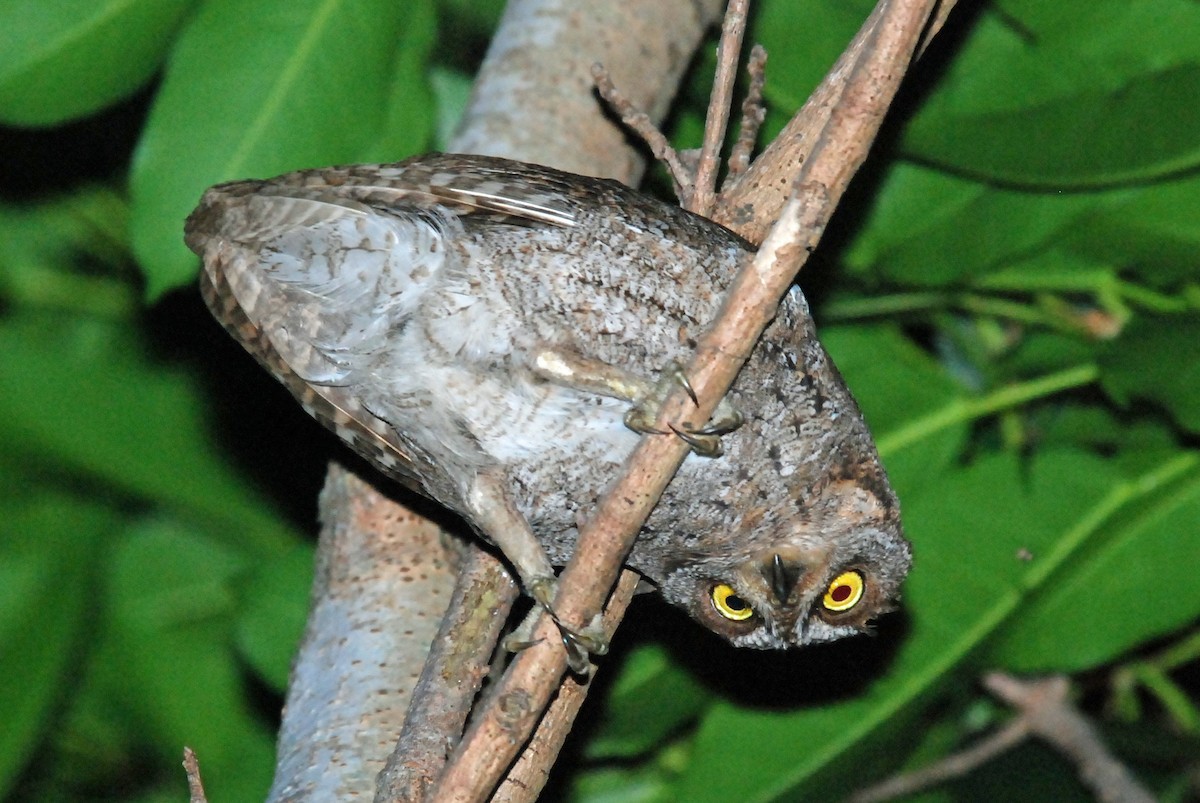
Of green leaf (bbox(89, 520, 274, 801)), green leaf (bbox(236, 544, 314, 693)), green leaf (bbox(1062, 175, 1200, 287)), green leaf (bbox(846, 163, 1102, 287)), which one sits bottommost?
green leaf (bbox(89, 520, 274, 801))

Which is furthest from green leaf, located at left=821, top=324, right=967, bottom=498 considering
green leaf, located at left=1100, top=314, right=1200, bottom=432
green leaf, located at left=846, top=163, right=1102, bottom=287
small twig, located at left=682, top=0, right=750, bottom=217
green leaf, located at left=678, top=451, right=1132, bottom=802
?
small twig, located at left=682, top=0, right=750, bottom=217

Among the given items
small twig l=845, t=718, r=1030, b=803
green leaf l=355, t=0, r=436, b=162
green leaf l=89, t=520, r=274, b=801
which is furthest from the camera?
green leaf l=89, t=520, r=274, b=801

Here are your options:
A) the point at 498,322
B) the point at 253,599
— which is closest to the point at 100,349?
the point at 253,599

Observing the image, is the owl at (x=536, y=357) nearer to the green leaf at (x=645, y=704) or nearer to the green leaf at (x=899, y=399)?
the green leaf at (x=645, y=704)

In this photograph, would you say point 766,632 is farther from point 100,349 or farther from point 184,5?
point 100,349

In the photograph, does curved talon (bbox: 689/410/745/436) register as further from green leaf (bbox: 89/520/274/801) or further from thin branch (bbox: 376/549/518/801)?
green leaf (bbox: 89/520/274/801)

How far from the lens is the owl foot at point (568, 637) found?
2463 mm

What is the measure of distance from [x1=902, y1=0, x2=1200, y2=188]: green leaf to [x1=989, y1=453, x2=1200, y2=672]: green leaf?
101 centimetres

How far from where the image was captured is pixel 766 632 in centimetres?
313

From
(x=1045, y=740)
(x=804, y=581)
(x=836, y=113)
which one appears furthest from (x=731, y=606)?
(x=1045, y=740)

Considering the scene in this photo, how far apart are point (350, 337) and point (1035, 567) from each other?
2269 millimetres

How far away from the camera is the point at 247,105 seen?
336cm

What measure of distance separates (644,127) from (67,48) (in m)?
1.54

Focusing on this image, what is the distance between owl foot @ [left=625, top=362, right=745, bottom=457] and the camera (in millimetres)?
2443
